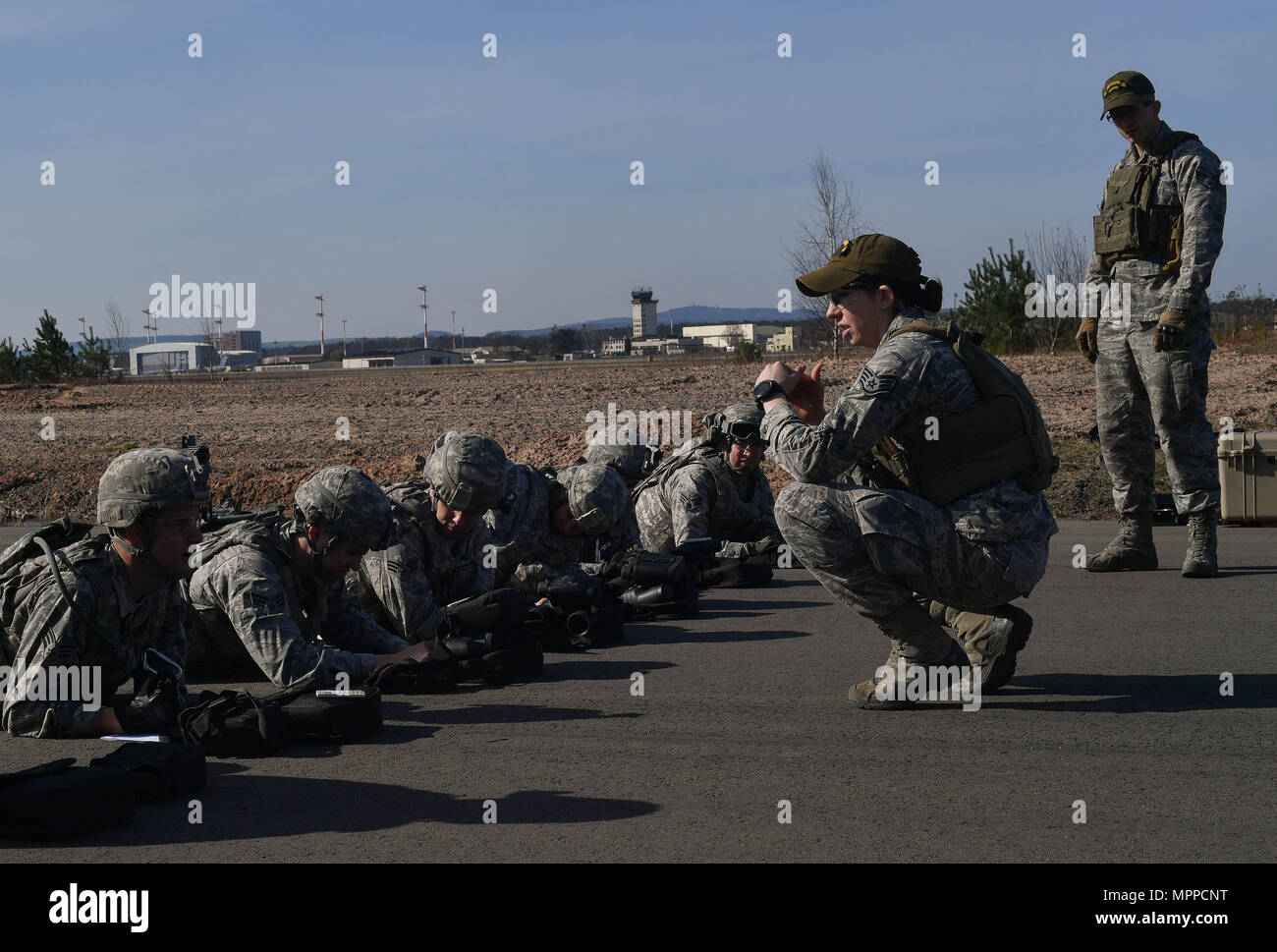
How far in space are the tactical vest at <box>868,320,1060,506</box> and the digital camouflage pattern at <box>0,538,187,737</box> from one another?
366cm

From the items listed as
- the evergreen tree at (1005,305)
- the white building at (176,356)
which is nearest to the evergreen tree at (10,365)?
the evergreen tree at (1005,305)

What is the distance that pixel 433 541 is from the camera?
809 centimetres

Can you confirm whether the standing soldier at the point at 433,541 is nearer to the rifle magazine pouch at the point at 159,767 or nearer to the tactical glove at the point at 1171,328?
the rifle magazine pouch at the point at 159,767

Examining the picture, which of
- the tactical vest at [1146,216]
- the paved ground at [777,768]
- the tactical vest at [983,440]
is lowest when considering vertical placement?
the paved ground at [777,768]

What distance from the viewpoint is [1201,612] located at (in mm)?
8453

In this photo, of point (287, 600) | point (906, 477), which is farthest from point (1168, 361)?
point (287, 600)

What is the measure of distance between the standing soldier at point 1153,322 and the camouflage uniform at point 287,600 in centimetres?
577

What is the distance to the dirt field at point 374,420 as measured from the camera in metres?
17.3

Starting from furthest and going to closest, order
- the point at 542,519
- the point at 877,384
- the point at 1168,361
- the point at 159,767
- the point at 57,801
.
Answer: the point at 542,519, the point at 1168,361, the point at 877,384, the point at 159,767, the point at 57,801

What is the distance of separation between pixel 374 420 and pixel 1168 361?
19620mm

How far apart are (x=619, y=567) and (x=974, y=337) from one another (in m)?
3.99

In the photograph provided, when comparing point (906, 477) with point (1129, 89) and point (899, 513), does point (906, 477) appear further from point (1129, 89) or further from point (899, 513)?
point (1129, 89)

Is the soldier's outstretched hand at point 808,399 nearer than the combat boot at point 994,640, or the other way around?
the combat boot at point 994,640
